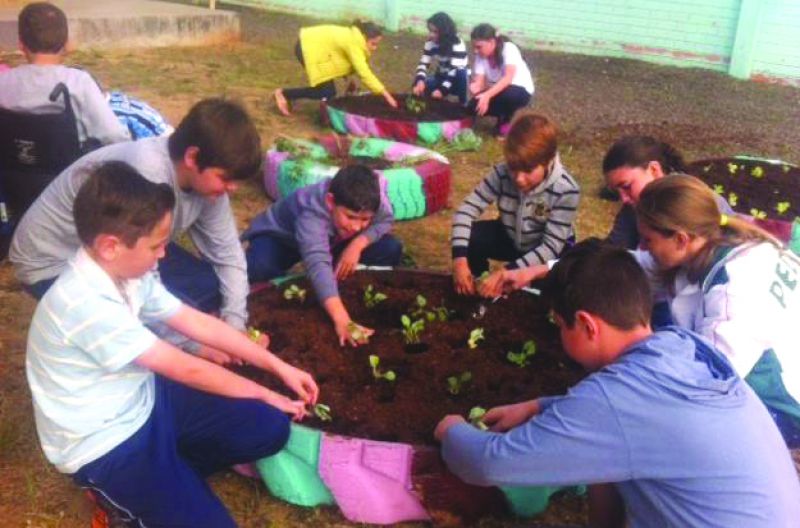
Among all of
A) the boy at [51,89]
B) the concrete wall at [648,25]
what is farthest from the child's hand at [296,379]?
the concrete wall at [648,25]

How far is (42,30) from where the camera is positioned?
3.98 m

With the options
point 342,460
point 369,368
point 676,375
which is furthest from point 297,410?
point 676,375

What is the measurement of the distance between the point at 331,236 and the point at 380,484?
58.0 inches

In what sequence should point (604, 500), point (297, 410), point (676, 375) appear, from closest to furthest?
1. point (676, 375)
2. point (604, 500)
3. point (297, 410)

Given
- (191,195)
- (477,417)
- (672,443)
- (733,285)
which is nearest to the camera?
(672,443)

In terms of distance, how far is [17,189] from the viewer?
404cm

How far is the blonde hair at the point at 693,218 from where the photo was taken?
263 centimetres

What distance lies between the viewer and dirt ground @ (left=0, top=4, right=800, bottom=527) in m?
2.89

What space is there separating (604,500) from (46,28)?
10.8ft

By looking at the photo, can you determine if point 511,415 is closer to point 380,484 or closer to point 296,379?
point 380,484

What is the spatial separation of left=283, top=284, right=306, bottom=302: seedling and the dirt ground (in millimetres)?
949

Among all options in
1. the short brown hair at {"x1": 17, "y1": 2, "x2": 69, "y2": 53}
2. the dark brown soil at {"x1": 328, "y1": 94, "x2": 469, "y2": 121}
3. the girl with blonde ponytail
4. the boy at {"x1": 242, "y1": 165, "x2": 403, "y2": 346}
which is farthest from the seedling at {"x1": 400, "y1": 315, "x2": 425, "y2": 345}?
the dark brown soil at {"x1": 328, "y1": 94, "x2": 469, "y2": 121}

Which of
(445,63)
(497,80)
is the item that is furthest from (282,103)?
(497,80)

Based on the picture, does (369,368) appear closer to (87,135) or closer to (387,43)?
(87,135)
